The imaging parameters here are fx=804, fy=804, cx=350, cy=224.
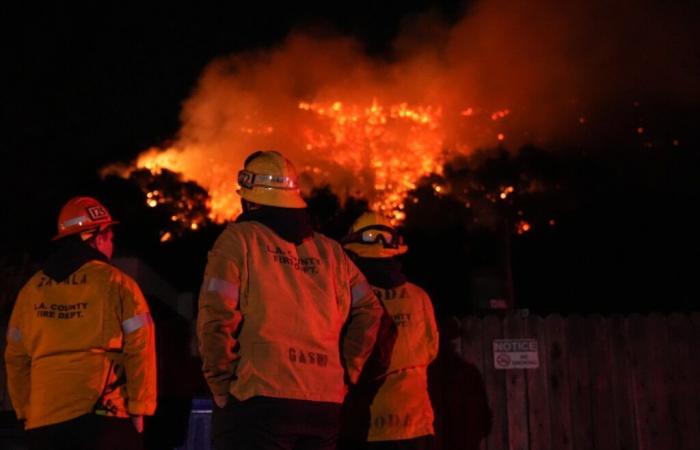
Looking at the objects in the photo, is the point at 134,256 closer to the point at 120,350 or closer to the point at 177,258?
the point at 177,258

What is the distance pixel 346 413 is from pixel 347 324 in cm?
166

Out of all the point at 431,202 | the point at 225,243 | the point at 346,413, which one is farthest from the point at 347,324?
the point at 431,202

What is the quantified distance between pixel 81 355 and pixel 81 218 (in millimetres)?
816

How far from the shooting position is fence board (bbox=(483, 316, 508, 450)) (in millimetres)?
7719

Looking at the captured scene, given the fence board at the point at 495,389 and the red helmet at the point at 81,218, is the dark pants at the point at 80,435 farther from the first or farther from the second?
the fence board at the point at 495,389

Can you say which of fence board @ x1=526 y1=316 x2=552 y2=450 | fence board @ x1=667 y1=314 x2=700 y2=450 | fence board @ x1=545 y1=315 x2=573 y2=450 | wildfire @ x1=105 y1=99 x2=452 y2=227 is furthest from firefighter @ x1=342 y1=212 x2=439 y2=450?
wildfire @ x1=105 y1=99 x2=452 y2=227

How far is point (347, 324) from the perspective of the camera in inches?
150

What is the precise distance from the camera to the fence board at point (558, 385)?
7.75 m

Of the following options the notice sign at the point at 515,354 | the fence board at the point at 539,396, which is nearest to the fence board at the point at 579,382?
the fence board at the point at 539,396

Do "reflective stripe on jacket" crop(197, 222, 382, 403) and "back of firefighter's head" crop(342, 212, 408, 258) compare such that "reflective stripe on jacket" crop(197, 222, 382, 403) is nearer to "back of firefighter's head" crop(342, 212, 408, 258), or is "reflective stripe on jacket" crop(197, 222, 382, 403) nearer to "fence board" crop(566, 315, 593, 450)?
"back of firefighter's head" crop(342, 212, 408, 258)

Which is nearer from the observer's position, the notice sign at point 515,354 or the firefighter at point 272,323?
the firefighter at point 272,323

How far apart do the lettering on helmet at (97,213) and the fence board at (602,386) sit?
5226 millimetres

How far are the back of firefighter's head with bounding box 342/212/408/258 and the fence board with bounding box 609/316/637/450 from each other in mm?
3844

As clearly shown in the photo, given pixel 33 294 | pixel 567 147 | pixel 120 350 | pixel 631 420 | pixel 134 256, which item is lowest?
pixel 631 420
